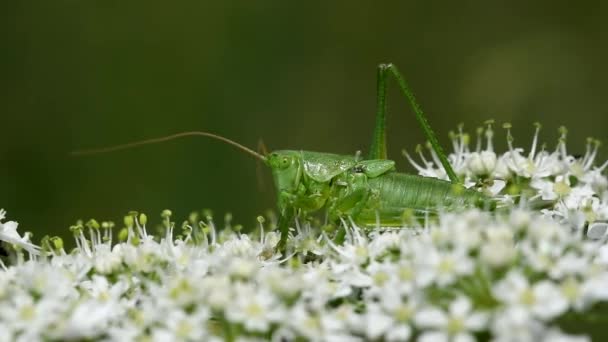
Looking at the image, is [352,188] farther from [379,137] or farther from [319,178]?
[379,137]

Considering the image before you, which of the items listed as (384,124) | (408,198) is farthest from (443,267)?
(384,124)

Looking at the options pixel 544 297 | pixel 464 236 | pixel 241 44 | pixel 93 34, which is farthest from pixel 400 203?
pixel 93 34

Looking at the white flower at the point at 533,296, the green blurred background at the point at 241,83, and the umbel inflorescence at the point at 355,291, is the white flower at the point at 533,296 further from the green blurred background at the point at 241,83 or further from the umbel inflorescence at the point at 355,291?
the green blurred background at the point at 241,83

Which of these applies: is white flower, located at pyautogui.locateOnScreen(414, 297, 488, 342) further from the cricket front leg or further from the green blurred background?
the green blurred background

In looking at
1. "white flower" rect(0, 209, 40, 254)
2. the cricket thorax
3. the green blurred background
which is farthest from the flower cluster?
the green blurred background

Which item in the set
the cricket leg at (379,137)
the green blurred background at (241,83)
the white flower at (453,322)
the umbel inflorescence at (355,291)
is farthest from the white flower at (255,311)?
the green blurred background at (241,83)

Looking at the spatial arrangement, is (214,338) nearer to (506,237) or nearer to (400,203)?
(506,237)
